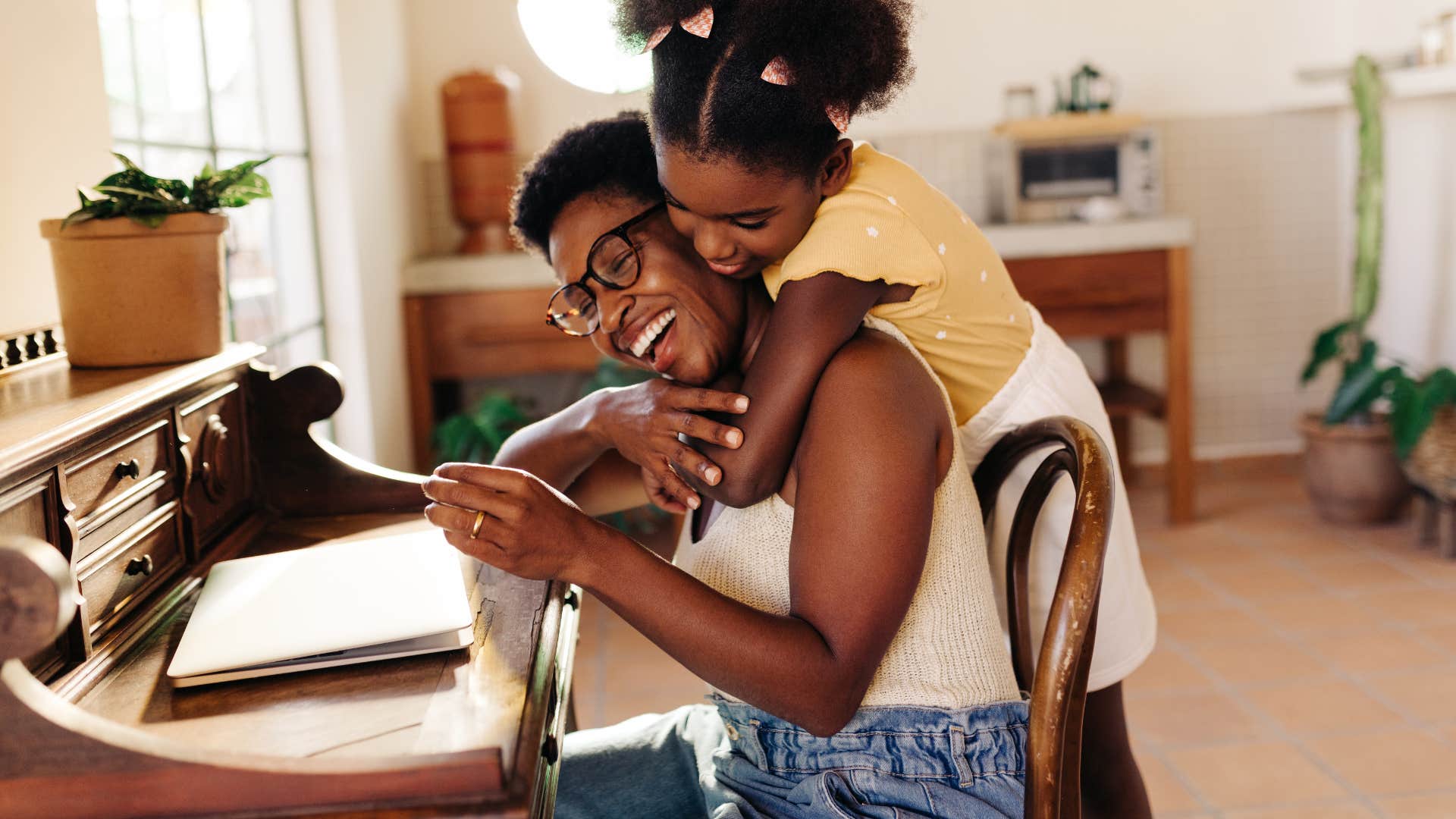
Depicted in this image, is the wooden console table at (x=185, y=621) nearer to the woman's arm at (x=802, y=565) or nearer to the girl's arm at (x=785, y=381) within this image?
the woman's arm at (x=802, y=565)

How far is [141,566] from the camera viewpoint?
3.97 feet

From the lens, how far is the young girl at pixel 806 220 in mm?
1237

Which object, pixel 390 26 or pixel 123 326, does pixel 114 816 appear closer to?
pixel 123 326

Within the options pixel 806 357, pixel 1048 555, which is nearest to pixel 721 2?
pixel 806 357

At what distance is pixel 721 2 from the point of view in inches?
48.5

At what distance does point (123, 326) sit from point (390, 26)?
3.04 m

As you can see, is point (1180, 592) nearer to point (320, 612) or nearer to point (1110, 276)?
point (1110, 276)

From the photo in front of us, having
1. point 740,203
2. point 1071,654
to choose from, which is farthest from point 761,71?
point 1071,654

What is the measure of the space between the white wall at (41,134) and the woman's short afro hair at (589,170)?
1.96 feet

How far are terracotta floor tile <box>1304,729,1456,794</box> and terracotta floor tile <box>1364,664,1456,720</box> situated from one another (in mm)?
126

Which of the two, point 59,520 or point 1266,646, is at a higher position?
point 59,520

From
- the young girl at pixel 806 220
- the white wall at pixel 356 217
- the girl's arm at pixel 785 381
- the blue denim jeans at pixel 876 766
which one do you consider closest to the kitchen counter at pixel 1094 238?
the white wall at pixel 356 217

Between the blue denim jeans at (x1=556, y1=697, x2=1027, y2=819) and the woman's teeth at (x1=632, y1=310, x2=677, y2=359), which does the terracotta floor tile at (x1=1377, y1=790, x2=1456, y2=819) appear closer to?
the blue denim jeans at (x1=556, y1=697, x2=1027, y2=819)

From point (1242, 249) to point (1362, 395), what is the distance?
1.05 metres
